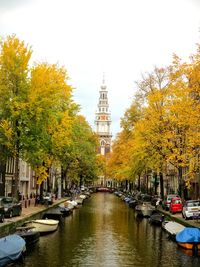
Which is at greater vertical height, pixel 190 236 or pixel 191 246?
pixel 190 236

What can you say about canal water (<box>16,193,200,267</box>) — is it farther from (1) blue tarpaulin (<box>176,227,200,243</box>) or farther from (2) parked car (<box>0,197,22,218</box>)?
(2) parked car (<box>0,197,22,218</box>)

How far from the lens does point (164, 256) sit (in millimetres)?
24344

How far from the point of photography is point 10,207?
34562 millimetres

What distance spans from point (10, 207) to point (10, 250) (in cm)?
1478

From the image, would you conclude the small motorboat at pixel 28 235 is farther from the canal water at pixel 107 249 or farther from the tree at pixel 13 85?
the tree at pixel 13 85

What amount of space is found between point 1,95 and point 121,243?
1864cm

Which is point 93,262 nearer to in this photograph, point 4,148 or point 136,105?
point 4,148

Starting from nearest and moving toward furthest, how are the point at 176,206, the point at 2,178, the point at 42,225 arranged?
1. the point at 42,225
2. the point at 176,206
3. the point at 2,178

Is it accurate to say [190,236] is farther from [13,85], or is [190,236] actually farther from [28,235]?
[13,85]

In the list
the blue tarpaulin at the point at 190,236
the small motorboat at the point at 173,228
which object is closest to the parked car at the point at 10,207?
the small motorboat at the point at 173,228

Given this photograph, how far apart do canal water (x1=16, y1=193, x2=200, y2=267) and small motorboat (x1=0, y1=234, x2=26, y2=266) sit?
83 cm

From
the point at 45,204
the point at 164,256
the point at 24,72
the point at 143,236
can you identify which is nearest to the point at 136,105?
the point at 45,204

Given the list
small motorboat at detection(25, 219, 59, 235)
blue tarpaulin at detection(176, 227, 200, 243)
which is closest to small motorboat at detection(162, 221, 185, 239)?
blue tarpaulin at detection(176, 227, 200, 243)

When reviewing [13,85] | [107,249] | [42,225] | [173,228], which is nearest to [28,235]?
[107,249]
